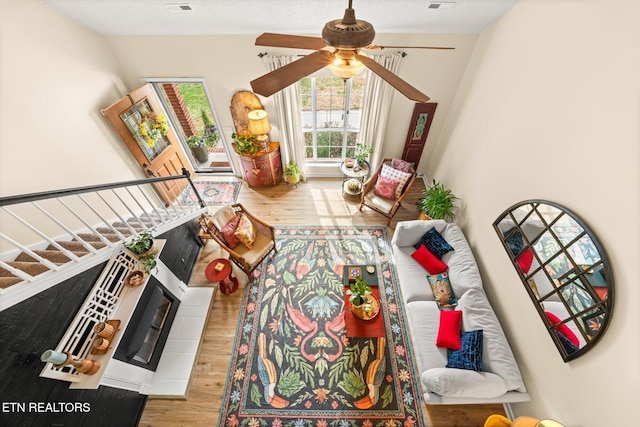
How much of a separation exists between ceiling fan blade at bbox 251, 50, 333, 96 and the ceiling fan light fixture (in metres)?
0.10

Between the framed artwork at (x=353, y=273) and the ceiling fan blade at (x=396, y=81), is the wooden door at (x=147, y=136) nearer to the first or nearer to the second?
the framed artwork at (x=353, y=273)

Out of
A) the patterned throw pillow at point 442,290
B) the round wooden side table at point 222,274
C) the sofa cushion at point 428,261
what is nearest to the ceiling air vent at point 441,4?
the sofa cushion at point 428,261

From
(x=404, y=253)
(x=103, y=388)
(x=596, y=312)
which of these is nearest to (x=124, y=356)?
(x=103, y=388)

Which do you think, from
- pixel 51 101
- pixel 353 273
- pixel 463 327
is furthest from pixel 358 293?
pixel 51 101

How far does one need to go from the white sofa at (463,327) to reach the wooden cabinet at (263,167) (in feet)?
9.16

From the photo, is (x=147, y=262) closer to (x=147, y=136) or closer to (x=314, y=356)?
(x=314, y=356)

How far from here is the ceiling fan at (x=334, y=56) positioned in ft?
4.76

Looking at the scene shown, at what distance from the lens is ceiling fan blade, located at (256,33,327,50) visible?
175 centimetres

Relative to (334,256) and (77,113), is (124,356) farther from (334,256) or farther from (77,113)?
(77,113)

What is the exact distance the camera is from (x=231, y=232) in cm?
385

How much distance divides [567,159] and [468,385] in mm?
2221

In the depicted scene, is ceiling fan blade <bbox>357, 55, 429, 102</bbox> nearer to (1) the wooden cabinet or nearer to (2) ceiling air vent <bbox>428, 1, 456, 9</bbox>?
(2) ceiling air vent <bbox>428, 1, 456, 9</bbox>

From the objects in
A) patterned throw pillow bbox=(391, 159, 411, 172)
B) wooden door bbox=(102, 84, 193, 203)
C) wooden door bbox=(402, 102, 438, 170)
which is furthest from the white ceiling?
patterned throw pillow bbox=(391, 159, 411, 172)

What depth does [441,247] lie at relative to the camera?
11.9 feet
